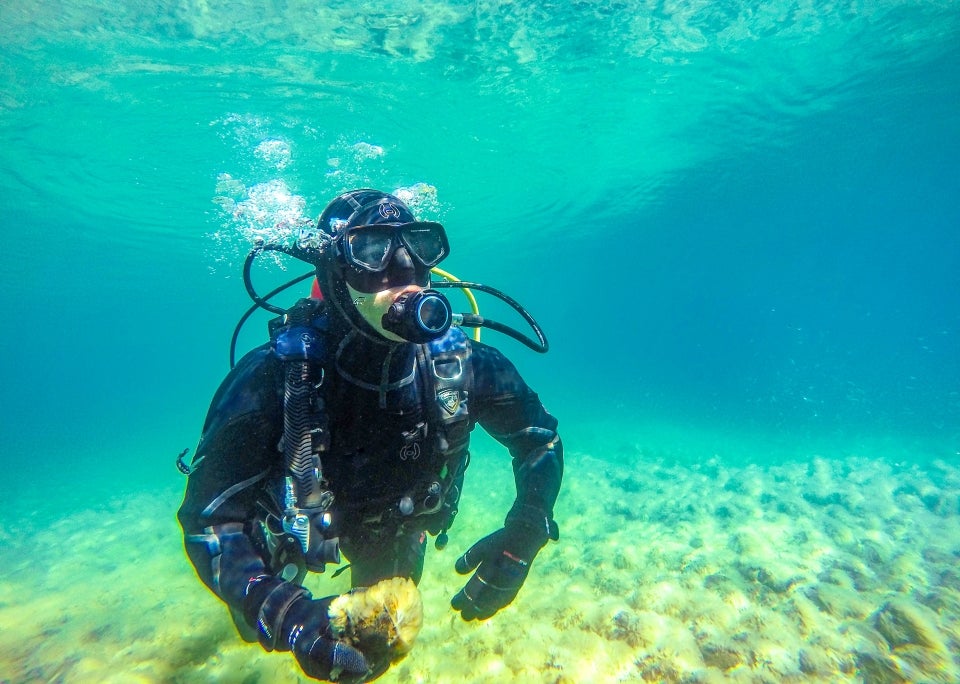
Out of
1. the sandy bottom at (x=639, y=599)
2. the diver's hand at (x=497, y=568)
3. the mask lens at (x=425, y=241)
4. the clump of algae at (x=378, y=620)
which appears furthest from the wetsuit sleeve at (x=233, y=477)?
the sandy bottom at (x=639, y=599)

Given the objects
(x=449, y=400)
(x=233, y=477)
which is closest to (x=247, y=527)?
(x=233, y=477)

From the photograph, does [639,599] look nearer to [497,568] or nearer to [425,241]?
[497,568]

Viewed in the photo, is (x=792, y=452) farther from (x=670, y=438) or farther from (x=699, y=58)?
(x=699, y=58)

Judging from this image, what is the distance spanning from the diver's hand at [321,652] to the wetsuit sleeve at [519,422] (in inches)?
62.8

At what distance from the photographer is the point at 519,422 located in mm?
3334

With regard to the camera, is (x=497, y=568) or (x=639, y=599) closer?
(x=497, y=568)

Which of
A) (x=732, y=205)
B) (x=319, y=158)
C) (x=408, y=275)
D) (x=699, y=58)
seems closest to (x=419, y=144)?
(x=319, y=158)

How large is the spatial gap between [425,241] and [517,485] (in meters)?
1.77

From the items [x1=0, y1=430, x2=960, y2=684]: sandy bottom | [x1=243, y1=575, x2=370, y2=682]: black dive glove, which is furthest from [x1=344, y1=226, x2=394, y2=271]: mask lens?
[x1=0, y1=430, x2=960, y2=684]: sandy bottom

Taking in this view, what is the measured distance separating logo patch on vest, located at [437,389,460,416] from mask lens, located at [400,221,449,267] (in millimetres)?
787

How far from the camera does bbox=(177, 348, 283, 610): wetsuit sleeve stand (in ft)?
6.84

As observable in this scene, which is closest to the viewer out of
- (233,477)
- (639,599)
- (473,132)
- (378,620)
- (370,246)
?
(378,620)

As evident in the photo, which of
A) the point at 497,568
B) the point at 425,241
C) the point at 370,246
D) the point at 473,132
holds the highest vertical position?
the point at 473,132

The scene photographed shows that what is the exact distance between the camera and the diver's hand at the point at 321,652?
165 cm
